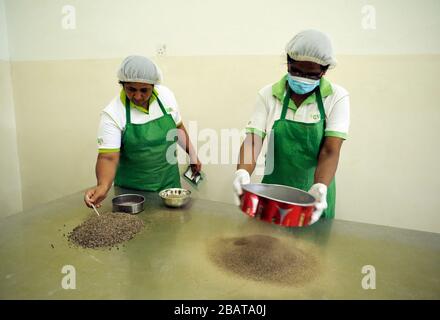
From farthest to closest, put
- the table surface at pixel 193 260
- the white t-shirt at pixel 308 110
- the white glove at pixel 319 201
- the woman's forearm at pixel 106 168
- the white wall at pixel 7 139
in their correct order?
the white wall at pixel 7 139 → the woman's forearm at pixel 106 168 → the white t-shirt at pixel 308 110 → the white glove at pixel 319 201 → the table surface at pixel 193 260

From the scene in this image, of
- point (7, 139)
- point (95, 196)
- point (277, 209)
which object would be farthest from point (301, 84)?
point (7, 139)

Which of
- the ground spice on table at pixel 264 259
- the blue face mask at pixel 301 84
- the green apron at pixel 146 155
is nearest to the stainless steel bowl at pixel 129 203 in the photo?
the green apron at pixel 146 155

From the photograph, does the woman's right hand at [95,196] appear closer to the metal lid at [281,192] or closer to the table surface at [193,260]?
the table surface at [193,260]

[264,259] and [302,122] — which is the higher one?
[302,122]

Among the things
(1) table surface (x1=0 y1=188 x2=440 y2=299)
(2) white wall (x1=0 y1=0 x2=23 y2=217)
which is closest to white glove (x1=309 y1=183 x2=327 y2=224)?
(1) table surface (x1=0 y1=188 x2=440 y2=299)

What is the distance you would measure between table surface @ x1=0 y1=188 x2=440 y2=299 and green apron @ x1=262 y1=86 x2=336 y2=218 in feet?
1.05

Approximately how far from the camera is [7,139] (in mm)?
3143

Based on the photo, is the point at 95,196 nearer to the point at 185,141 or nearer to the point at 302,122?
the point at 185,141

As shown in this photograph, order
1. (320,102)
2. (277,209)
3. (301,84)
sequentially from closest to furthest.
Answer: (277,209) < (301,84) < (320,102)

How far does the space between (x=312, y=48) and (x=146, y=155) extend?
114cm

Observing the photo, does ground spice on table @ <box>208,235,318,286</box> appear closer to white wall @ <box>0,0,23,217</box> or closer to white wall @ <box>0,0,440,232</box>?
white wall @ <box>0,0,440,232</box>

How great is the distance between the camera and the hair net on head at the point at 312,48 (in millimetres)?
1392

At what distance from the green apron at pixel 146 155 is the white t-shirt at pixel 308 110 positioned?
1.96 feet
